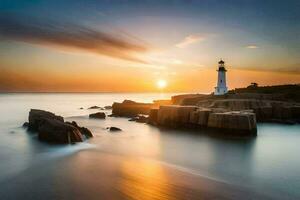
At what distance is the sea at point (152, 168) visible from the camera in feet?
43.7

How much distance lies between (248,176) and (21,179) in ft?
41.9

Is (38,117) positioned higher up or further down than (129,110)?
higher up

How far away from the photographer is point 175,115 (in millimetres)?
37562

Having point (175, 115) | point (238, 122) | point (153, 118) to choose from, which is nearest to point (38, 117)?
point (153, 118)

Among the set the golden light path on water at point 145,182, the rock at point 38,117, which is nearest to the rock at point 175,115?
the rock at point 38,117

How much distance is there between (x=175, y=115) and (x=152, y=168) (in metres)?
19.8

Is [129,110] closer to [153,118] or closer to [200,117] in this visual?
[153,118]

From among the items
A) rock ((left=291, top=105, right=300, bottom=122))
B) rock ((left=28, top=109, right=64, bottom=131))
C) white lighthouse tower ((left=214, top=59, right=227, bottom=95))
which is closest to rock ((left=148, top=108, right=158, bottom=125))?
rock ((left=28, top=109, right=64, bottom=131))

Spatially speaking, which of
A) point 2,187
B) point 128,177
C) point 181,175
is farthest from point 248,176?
point 2,187

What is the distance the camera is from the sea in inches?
524

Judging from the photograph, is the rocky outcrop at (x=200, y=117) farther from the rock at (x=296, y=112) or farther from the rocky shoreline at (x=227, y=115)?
the rock at (x=296, y=112)

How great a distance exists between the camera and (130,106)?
59562 millimetres

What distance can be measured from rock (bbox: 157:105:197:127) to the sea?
6340 mm

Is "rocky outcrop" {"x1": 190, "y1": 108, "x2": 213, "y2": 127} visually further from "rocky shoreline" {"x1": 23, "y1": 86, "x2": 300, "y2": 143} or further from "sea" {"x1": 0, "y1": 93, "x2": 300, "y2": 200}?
"sea" {"x1": 0, "y1": 93, "x2": 300, "y2": 200}
